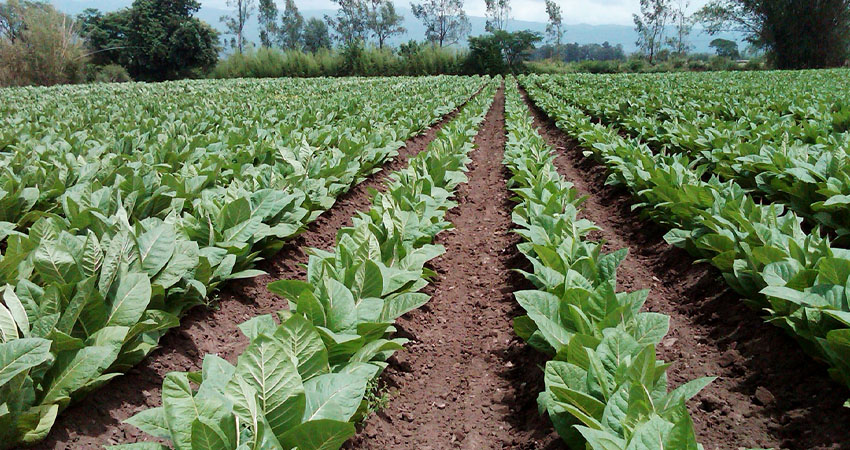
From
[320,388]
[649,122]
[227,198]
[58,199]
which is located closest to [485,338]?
[320,388]

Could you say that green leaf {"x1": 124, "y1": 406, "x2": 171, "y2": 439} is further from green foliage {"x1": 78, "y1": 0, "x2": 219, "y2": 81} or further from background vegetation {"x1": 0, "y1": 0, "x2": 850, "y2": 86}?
green foliage {"x1": 78, "y1": 0, "x2": 219, "y2": 81}

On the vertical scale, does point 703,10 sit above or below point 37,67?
above

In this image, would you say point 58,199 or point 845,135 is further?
point 845,135

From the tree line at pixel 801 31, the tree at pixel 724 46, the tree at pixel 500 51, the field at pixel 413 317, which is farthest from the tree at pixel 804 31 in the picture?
the tree at pixel 724 46

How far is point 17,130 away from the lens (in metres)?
7.34

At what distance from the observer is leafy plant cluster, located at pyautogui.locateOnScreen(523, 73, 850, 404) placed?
2.26m

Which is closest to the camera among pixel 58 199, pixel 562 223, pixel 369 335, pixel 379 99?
pixel 369 335

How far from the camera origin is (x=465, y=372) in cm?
292

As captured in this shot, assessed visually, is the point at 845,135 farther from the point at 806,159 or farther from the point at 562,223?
the point at 562,223

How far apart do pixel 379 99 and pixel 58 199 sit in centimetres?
1159

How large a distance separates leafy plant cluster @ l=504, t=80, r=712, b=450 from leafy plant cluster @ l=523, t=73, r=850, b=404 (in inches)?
26.1

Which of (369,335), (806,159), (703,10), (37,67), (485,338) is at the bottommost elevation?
(485,338)

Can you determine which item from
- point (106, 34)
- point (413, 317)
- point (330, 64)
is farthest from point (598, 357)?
point (106, 34)

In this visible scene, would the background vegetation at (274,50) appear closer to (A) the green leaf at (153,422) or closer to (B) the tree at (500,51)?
(B) the tree at (500,51)
